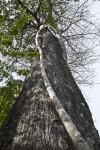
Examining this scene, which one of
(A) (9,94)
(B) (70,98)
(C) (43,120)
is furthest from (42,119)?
(A) (9,94)

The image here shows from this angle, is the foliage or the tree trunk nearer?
the tree trunk

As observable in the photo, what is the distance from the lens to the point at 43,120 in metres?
1.18

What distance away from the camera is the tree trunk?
983 millimetres

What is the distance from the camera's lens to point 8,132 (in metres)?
1.15

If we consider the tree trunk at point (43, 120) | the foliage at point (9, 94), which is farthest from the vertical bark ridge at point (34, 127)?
the foliage at point (9, 94)

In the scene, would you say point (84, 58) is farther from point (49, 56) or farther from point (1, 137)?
point (1, 137)

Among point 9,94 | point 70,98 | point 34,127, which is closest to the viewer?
point 34,127

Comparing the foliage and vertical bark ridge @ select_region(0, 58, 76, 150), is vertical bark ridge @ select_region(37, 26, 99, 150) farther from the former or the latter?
the foliage

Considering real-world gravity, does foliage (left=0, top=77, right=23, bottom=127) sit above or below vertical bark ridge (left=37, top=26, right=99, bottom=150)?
above

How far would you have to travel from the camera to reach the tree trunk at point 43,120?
983 mm

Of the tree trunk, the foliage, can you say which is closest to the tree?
the tree trunk

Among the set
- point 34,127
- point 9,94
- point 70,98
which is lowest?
point 34,127

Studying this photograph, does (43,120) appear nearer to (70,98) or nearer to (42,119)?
(42,119)

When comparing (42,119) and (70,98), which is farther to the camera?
(70,98)
